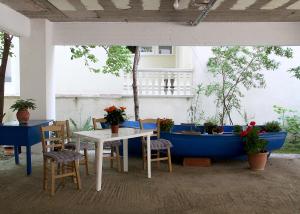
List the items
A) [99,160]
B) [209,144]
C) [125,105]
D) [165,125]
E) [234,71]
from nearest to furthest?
[99,160]
[209,144]
[165,125]
[234,71]
[125,105]

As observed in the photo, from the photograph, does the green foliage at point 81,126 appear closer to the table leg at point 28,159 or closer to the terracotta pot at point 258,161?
the table leg at point 28,159

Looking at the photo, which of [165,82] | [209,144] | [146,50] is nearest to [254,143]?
[209,144]

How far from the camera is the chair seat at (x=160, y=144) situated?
20.9 feet

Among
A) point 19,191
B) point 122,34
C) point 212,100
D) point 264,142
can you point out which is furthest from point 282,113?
point 19,191

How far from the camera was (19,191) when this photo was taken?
17.7 ft

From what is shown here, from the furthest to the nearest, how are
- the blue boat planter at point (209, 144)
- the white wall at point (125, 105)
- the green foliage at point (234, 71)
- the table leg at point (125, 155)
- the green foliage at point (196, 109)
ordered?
1. the white wall at point (125, 105)
2. the green foliage at point (196, 109)
3. the green foliage at point (234, 71)
4. the blue boat planter at point (209, 144)
5. the table leg at point (125, 155)

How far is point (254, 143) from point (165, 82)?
4624 millimetres

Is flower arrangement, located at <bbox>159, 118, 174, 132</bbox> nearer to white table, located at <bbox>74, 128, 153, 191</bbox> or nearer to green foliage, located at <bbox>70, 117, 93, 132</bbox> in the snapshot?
white table, located at <bbox>74, 128, 153, 191</bbox>

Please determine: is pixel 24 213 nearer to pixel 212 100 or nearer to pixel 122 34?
pixel 122 34

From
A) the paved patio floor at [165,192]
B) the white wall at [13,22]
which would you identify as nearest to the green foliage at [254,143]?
the paved patio floor at [165,192]

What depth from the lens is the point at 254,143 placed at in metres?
6.58

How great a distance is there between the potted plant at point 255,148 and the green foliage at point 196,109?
3.75 m

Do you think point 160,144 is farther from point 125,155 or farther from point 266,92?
point 266,92

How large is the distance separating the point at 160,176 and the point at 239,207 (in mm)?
1777
